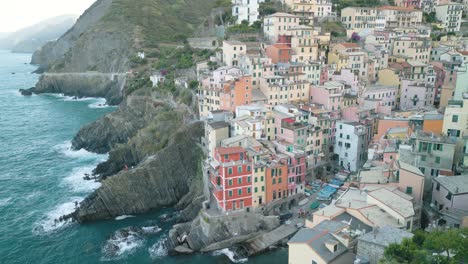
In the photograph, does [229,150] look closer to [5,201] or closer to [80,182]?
[80,182]

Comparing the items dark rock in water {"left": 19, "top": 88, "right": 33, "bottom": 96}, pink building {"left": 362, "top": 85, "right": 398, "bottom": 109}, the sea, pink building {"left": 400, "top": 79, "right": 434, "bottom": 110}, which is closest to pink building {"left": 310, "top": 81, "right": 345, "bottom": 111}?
pink building {"left": 362, "top": 85, "right": 398, "bottom": 109}

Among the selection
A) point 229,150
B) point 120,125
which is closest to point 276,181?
point 229,150

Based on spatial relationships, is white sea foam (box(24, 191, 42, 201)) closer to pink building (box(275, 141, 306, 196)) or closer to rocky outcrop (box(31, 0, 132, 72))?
pink building (box(275, 141, 306, 196))

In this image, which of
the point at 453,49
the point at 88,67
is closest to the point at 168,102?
the point at 453,49

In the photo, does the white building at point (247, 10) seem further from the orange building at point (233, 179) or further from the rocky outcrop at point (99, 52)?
the orange building at point (233, 179)

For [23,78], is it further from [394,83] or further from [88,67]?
[394,83]
